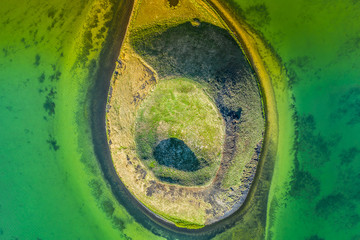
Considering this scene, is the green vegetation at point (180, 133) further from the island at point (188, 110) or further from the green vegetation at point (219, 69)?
the green vegetation at point (219, 69)

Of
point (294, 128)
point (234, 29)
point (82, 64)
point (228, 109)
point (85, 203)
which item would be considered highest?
point (234, 29)

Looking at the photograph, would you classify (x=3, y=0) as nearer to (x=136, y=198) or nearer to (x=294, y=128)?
(x=136, y=198)

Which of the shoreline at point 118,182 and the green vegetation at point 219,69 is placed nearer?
the green vegetation at point 219,69

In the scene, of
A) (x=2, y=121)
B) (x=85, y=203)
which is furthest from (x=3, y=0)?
(x=85, y=203)

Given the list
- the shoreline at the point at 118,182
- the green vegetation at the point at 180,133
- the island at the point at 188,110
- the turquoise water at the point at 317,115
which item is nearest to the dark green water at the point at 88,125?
the turquoise water at the point at 317,115

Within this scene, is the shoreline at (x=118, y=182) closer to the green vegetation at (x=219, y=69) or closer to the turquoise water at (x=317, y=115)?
the green vegetation at (x=219, y=69)

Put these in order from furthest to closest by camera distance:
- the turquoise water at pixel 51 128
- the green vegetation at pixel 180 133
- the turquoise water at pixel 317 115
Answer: the turquoise water at pixel 51 128
the turquoise water at pixel 317 115
the green vegetation at pixel 180 133

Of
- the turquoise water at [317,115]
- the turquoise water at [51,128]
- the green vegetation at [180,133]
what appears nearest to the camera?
the green vegetation at [180,133]

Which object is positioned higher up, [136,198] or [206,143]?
[206,143]
